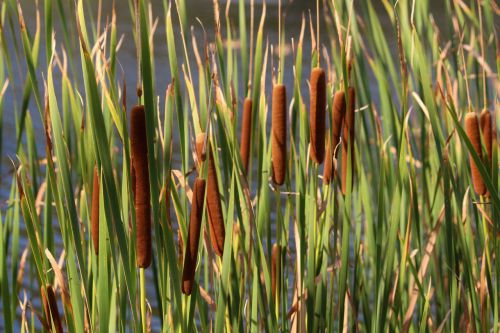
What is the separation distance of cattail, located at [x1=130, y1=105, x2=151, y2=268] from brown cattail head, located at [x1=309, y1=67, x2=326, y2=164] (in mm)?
318

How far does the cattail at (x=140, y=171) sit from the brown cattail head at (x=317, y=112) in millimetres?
318

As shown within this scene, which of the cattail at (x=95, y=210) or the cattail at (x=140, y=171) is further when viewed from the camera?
the cattail at (x=95, y=210)

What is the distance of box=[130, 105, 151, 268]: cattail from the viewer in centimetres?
98

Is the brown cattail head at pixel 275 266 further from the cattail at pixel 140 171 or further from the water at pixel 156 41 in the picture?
the water at pixel 156 41

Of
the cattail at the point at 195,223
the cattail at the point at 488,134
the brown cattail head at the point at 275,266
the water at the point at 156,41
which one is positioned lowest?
the brown cattail head at the point at 275,266

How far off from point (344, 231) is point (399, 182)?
0.12 m

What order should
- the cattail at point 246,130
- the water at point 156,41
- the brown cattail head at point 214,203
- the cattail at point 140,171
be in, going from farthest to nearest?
the water at point 156,41
the cattail at point 246,130
the brown cattail head at point 214,203
the cattail at point 140,171

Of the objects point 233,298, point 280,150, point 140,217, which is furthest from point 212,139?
point 140,217

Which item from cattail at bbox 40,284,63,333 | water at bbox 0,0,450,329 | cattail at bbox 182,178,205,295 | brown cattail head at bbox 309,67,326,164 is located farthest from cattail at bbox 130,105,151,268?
water at bbox 0,0,450,329

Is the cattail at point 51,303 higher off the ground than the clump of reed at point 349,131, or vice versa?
the clump of reed at point 349,131

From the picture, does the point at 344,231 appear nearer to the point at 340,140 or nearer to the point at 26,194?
the point at 340,140

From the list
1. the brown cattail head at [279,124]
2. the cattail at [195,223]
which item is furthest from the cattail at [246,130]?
the cattail at [195,223]

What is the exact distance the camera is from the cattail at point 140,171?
0.98 m

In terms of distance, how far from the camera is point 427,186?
164 cm
